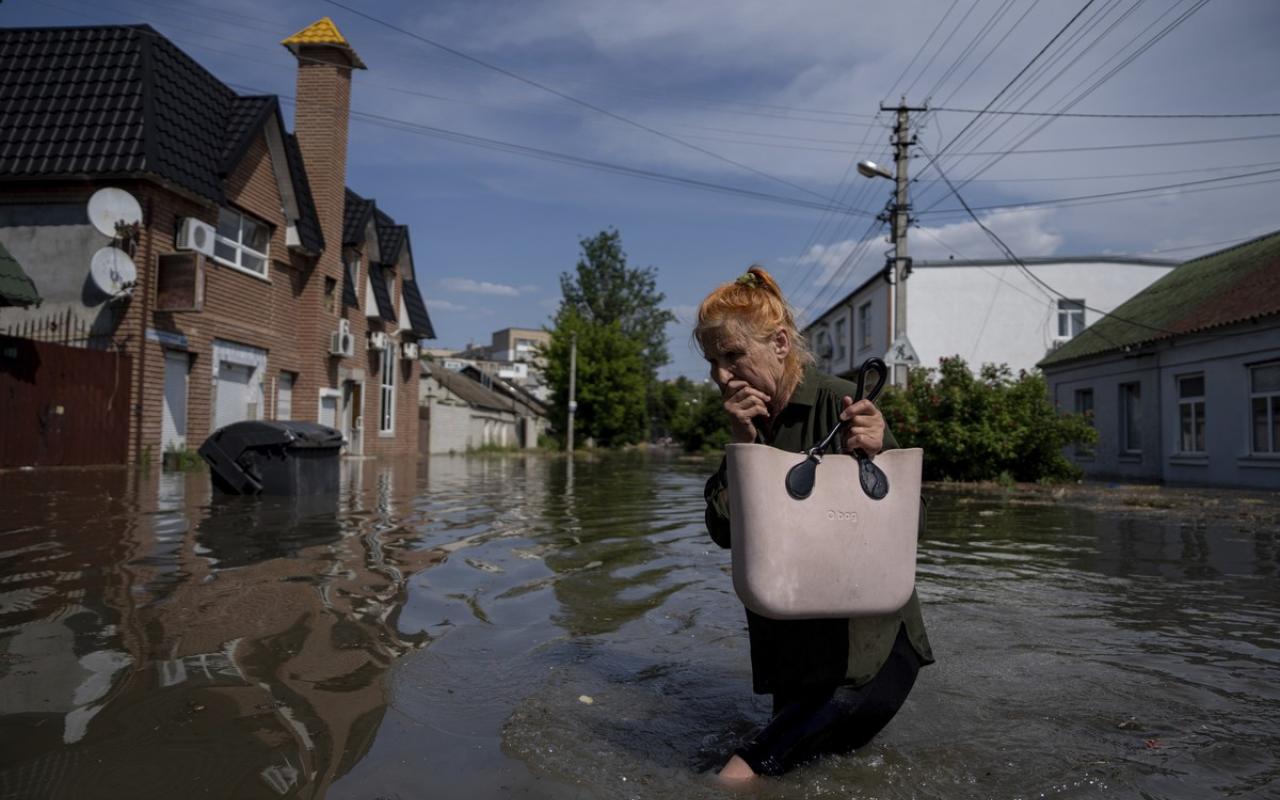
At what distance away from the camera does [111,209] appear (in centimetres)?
1471

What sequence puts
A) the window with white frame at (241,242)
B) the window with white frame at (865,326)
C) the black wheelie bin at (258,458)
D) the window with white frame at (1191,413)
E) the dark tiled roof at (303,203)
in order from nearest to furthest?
the black wheelie bin at (258,458) < the window with white frame at (241,242) < the window with white frame at (1191,413) < the dark tiled roof at (303,203) < the window with white frame at (865,326)

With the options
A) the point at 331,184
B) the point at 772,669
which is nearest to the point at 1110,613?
the point at 772,669

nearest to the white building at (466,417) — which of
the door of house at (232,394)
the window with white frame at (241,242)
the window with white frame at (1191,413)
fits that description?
the window with white frame at (241,242)

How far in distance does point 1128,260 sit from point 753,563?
34.6 metres

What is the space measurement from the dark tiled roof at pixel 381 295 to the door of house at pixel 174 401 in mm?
11159

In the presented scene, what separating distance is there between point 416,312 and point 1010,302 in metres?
22.3

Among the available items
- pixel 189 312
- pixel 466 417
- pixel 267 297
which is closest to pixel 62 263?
pixel 189 312

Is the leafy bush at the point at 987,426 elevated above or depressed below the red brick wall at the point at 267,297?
below

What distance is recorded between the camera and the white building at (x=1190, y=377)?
17141mm

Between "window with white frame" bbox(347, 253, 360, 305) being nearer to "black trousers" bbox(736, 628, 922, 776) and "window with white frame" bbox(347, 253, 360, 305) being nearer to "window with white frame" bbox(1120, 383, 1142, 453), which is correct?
"window with white frame" bbox(1120, 383, 1142, 453)

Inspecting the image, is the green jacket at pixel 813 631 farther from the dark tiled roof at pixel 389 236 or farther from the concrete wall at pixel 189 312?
the dark tiled roof at pixel 389 236

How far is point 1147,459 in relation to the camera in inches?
840

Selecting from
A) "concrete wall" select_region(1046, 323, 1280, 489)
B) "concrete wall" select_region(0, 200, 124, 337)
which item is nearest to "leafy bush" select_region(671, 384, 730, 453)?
"concrete wall" select_region(1046, 323, 1280, 489)

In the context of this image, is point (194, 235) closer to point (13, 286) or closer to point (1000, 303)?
point (13, 286)
